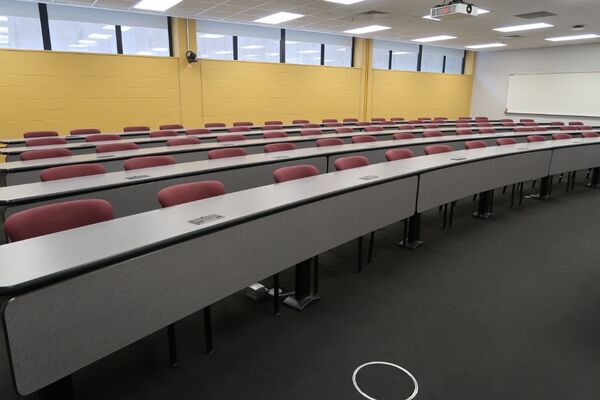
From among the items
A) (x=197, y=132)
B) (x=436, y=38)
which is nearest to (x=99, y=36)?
(x=197, y=132)

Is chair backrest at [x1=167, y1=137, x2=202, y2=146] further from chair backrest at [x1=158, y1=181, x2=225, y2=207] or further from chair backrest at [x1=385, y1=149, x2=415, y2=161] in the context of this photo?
chair backrest at [x1=158, y1=181, x2=225, y2=207]

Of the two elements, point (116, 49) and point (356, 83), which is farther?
point (356, 83)

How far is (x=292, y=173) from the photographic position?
325 cm

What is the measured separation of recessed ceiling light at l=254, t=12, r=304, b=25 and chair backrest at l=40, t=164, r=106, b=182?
567 centimetres

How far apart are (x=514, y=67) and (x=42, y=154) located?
14081 millimetres

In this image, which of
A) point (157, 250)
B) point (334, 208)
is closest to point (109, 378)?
point (157, 250)

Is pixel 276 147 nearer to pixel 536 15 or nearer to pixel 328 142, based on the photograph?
pixel 328 142

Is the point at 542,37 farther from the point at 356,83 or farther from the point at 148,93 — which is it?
the point at 148,93

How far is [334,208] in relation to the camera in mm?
2709

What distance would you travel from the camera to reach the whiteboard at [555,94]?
11.8 metres

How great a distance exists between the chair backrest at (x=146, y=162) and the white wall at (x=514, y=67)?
41.8 ft

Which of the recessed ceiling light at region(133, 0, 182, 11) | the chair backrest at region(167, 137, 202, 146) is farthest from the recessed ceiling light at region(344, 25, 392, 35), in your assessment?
the chair backrest at region(167, 137, 202, 146)

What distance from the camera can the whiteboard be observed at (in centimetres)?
1180

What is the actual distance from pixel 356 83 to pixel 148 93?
229 inches
